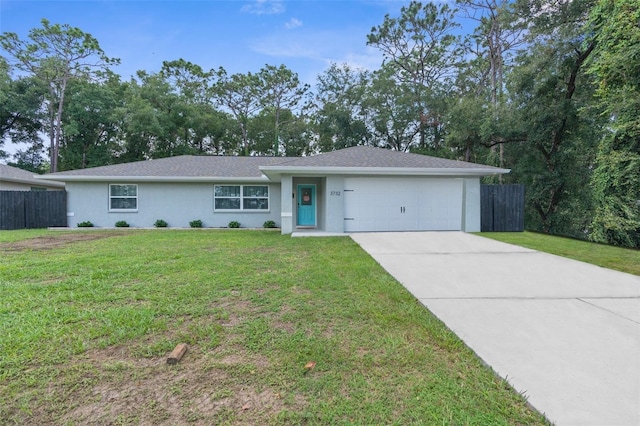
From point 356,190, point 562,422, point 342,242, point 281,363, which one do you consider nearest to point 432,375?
point 562,422

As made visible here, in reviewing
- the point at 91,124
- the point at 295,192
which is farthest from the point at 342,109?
the point at 91,124

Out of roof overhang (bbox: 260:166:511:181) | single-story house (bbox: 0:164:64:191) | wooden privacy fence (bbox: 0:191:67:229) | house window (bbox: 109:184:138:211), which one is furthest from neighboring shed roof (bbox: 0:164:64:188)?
roof overhang (bbox: 260:166:511:181)

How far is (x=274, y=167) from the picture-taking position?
1017 centimetres

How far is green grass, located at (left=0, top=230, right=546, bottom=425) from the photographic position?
77.9 inches

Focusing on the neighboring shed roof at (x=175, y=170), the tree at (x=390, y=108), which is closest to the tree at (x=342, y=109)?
the tree at (x=390, y=108)

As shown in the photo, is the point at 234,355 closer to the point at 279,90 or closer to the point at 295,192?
the point at 295,192

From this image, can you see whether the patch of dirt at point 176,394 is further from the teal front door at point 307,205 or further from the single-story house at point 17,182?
the single-story house at point 17,182

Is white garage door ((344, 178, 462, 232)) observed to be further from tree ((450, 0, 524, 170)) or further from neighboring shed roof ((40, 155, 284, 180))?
tree ((450, 0, 524, 170))

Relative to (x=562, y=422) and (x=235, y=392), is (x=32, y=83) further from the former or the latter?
(x=562, y=422)

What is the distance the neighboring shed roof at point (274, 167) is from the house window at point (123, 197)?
647 mm

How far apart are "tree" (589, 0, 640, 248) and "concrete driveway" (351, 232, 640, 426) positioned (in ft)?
16.3

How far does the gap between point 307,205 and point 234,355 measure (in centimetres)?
1162

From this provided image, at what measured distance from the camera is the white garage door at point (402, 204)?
37.2 ft

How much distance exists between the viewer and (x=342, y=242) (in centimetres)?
887
